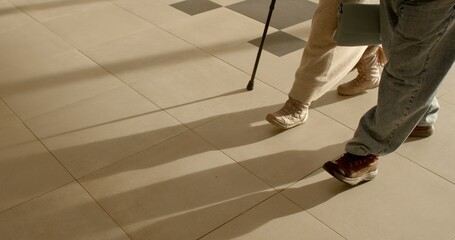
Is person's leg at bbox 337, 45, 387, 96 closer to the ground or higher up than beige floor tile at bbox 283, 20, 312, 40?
higher up

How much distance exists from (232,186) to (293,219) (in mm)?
243

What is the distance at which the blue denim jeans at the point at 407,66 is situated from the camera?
47.4 inches

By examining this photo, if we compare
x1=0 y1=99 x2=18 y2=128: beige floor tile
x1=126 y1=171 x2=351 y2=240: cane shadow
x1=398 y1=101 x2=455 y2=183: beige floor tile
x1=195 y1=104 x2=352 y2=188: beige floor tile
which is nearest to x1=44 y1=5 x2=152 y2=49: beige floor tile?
x1=0 y1=99 x2=18 y2=128: beige floor tile

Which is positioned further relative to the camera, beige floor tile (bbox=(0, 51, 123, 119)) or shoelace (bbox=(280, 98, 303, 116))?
beige floor tile (bbox=(0, 51, 123, 119))

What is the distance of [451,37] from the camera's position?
4.04ft

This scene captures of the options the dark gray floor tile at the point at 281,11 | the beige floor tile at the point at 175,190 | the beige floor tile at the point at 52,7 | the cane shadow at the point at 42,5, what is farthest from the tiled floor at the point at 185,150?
the cane shadow at the point at 42,5

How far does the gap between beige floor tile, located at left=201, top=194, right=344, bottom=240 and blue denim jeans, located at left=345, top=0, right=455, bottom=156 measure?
0.29m

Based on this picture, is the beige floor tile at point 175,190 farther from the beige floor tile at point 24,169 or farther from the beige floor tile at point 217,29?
the beige floor tile at point 217,29

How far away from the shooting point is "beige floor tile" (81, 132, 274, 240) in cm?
140

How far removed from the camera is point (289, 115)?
177 cm

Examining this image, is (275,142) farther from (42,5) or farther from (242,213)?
(42,5)

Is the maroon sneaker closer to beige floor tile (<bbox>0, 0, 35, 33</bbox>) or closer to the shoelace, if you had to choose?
the shoelace

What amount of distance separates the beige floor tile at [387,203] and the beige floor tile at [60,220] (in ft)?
1.99

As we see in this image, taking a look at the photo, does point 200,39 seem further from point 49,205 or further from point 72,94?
point 49,205
